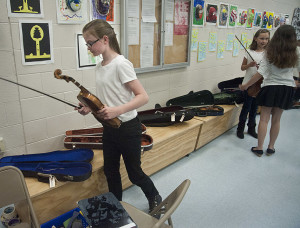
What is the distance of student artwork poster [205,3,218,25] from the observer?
319cm

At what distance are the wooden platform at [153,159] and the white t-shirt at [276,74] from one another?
725 millimetres

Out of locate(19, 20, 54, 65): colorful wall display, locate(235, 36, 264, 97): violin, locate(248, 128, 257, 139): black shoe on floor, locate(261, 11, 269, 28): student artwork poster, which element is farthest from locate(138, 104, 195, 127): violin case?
locate(261, 11, 269, 28): student artwork poster

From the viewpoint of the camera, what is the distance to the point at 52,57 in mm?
1857

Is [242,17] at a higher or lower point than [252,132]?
higher

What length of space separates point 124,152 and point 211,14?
2492 millimetres

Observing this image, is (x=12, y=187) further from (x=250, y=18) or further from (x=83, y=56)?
(x=250, y=18)

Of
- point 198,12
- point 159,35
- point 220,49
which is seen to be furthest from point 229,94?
point 159,35

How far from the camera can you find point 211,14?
3248 millimetres

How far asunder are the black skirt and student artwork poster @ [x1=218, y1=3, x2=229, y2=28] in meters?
1.37

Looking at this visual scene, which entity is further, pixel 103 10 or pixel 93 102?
pixel 103 10

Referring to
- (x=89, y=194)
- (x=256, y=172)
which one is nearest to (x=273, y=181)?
(x=256, y=172)

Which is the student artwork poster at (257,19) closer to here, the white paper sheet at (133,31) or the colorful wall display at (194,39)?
the colorful wall display at (194,39)

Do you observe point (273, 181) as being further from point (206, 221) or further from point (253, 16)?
point (253, 16)

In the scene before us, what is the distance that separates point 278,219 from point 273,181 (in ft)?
1.82
